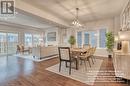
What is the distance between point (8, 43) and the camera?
26.2ft

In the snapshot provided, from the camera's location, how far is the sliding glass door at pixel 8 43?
7.50 meters

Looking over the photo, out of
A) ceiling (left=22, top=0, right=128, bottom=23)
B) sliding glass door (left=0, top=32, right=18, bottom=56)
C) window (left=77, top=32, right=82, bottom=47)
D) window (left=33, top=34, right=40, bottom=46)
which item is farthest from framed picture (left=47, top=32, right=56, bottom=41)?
ceiling (left=22, top=0, right=128, bottom=23)

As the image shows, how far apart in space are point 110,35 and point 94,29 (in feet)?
5.44

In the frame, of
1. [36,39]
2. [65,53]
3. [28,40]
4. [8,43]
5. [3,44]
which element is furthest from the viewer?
[36,39]

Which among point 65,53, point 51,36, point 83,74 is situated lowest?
point 83,74

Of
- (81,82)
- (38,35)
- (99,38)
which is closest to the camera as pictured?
(81,82)

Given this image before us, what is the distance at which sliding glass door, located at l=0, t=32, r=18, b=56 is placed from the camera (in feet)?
24.6

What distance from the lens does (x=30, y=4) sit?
3.97 metres

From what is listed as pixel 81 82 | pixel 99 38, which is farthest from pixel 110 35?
pixel 81 82

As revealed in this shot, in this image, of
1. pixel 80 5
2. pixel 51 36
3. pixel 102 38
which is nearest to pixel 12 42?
pixel 51 36

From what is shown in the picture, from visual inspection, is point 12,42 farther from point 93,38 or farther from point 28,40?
point 93,38

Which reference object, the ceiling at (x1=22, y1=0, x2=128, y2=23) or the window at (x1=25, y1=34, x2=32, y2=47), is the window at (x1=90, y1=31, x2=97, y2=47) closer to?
the ceiling at (x1=22, y1=0, x2=128, y2=23)

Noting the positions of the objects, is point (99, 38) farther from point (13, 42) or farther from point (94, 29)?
point (13, 42)

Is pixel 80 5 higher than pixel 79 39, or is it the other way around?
pixel 80 5
